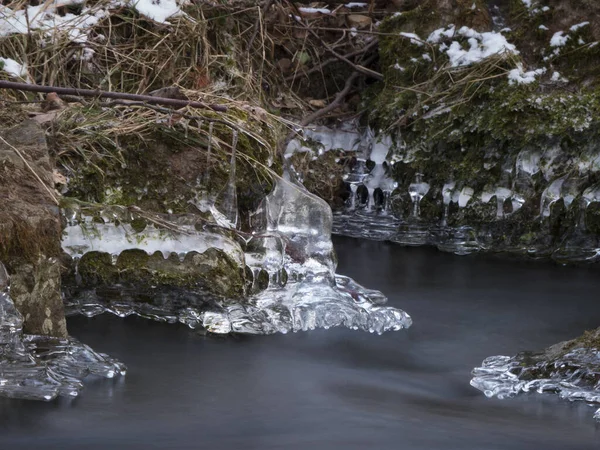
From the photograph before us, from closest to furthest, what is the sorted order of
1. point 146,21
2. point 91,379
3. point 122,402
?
point 122,402, point 91,379, point 146,21

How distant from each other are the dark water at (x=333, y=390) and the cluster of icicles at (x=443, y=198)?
0.67 meters

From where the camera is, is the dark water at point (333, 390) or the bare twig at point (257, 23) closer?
the dark water at point (333, 390)

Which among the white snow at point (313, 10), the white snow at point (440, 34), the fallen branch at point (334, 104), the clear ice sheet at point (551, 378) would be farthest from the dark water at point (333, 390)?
the white snow at point (313, 10)

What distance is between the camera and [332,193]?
5.46 m

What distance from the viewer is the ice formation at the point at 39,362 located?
2.62 metres

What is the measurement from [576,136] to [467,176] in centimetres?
65

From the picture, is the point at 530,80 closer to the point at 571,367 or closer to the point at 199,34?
the point at 199,34

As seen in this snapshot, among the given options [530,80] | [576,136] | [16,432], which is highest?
[530,80]

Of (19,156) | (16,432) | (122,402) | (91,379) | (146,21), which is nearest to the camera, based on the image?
(16,432)

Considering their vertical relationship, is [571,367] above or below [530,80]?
below

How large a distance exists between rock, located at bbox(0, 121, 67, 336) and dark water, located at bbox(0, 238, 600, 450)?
10.2 inches

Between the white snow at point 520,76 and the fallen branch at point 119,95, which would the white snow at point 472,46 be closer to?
the white snow at point 520,76

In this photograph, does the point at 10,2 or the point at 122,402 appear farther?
the point at 10,2

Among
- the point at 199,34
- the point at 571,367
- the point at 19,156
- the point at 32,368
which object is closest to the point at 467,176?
the point at 199,34
